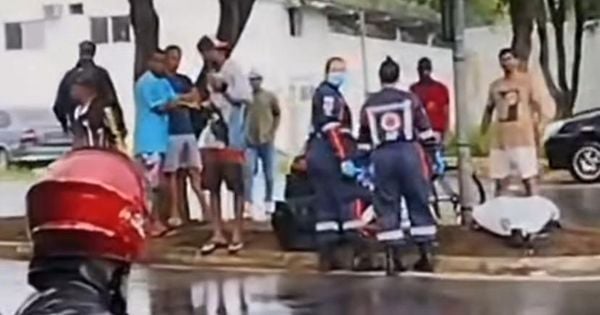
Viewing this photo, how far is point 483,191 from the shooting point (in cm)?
1523

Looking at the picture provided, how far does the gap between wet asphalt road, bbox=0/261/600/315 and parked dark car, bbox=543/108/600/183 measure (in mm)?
9251

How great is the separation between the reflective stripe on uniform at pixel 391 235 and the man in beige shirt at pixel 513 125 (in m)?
1.69

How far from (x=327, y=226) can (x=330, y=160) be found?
649mm

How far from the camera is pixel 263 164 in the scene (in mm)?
15781

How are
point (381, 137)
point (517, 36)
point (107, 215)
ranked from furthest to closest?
point (517, 36) < point (381, 137) < point (107, 215)

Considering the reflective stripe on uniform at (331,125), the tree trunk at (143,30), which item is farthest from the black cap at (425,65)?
the reflective stripe on uniform at (331,125)

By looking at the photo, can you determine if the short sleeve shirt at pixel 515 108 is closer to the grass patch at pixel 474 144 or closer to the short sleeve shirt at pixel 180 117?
the grass patch at pixel 474 144

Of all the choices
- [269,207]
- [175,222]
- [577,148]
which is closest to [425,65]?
[269,207]

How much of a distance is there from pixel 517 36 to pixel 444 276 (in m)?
9.53

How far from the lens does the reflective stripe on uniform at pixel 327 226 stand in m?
13.1

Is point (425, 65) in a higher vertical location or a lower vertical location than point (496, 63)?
lower

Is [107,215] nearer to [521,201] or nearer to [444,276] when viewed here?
[444,276]

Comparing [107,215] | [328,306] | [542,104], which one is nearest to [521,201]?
[542,104]

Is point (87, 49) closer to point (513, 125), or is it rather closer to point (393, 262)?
point (513, 125)
